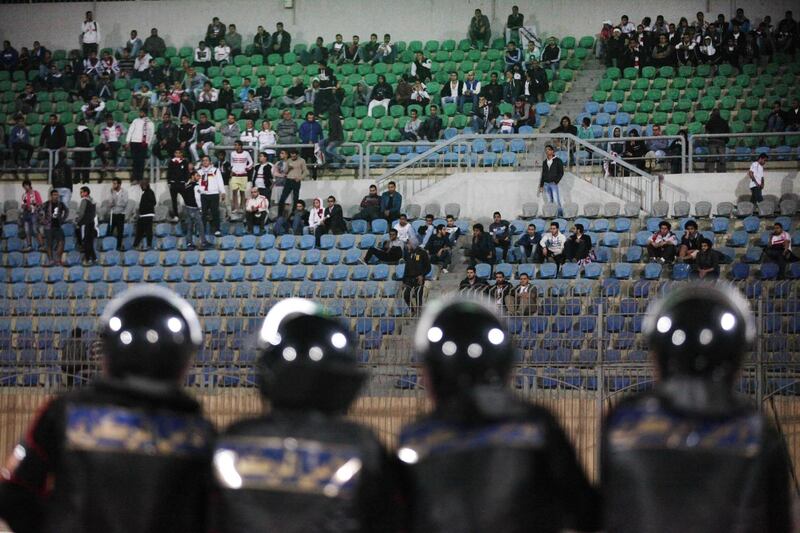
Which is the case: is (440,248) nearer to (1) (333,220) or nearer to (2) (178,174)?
(1) (333,220)

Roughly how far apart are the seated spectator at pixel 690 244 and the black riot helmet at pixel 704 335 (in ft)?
56.9

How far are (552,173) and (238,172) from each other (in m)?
6.27

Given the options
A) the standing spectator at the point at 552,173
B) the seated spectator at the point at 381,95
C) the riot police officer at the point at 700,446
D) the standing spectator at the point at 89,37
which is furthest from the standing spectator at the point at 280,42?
the riot police officer at the point at 700,446

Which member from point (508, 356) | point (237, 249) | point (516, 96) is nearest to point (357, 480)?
point (508, 356)

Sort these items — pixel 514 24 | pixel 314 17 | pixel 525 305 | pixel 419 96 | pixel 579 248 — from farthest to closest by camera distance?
pixel 314 17 → pixel 514 24 → pixel 419 96 → pixel 579 248 → pixel 525 305

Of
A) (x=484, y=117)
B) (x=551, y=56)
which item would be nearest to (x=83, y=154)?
(x=484, y=117)

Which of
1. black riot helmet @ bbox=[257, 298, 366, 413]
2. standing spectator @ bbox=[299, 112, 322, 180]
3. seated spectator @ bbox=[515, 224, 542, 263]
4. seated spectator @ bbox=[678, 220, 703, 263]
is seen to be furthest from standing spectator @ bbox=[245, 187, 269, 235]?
black riot helmet @ bbox=[257, 298, 366, 413]

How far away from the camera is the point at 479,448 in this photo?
428 centimetres

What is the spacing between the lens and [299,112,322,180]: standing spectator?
28.1 m

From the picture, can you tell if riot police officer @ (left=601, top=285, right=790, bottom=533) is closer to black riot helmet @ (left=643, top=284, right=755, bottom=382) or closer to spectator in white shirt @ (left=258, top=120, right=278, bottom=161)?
black riot helmet @ (left=643, top=284, right=755, bottom=382)

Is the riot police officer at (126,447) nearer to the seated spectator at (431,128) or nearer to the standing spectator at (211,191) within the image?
the standing spectator at (211,191)

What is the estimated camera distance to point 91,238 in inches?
976

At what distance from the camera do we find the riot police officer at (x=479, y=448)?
426cm

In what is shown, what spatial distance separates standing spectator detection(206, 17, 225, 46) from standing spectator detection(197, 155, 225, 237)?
8956 millimetres
